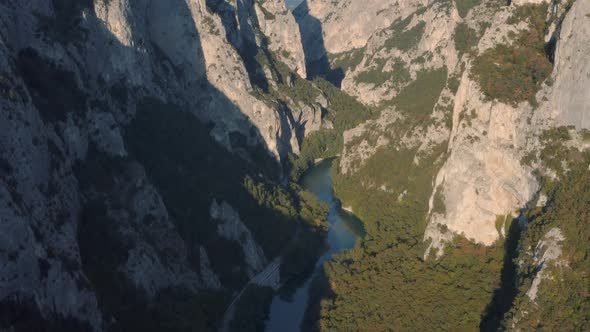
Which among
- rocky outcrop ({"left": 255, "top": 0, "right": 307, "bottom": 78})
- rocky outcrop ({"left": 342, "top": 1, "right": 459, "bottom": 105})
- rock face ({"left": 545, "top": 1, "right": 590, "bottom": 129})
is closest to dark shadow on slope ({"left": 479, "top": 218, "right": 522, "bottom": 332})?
rock face ({"left": 545, "top": 1, "right": 590, "bottom": 129})

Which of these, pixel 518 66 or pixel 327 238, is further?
pixel 327 238

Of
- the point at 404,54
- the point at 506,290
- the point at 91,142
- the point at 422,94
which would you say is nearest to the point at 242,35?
the point at 404,54

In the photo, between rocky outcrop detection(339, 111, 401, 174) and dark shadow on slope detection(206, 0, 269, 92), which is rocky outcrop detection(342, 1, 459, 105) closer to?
rocky outcrop detection(339, 111, 401, 174)

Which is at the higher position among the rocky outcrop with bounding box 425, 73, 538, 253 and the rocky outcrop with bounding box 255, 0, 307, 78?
the rocky outcrop with bounding box 255, 0, 307, 78

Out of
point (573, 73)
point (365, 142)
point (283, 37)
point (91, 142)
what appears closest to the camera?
point (573, 73)

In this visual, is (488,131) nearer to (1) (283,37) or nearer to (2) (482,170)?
(2) (482,170)

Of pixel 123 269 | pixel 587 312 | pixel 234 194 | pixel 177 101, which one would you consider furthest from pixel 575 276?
pixel 177 101
